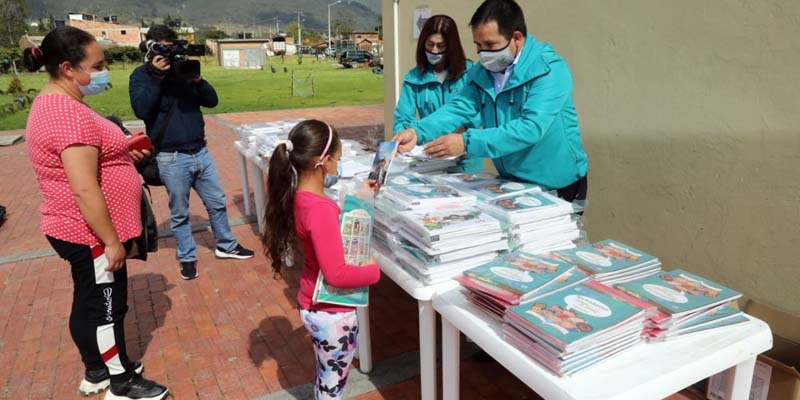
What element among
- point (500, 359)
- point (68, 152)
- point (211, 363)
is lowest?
point (211, 363)

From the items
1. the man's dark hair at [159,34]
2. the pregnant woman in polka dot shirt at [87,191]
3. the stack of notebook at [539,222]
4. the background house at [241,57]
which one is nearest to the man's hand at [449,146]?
the stack of notebook at [539,222]

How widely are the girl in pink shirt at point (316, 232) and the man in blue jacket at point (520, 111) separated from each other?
609 millimetres

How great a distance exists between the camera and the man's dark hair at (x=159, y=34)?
11.4 ft

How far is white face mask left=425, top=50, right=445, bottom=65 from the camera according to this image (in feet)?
10.8

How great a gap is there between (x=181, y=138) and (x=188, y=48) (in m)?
0.67

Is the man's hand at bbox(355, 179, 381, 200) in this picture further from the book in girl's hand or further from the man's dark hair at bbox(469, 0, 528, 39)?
the man's dark hair at bbox(469, 0, 528, 39)

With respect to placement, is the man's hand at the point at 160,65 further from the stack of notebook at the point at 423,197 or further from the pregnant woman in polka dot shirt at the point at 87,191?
the stack of notebook at the point at 423,197

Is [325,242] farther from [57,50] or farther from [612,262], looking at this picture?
[57,50]

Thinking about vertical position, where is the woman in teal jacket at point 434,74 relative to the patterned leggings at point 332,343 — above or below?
above

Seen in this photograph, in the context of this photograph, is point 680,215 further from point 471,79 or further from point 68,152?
point 68,152

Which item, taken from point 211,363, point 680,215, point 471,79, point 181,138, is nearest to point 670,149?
point 680,215

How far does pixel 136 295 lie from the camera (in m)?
3.98

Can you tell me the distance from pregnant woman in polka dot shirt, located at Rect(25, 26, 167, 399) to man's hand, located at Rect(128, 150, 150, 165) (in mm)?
258

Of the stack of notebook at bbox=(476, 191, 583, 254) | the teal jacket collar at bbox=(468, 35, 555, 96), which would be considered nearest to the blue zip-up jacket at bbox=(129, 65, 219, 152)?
the teal jacket collar at bbox=(468, 35, 555, 96)
